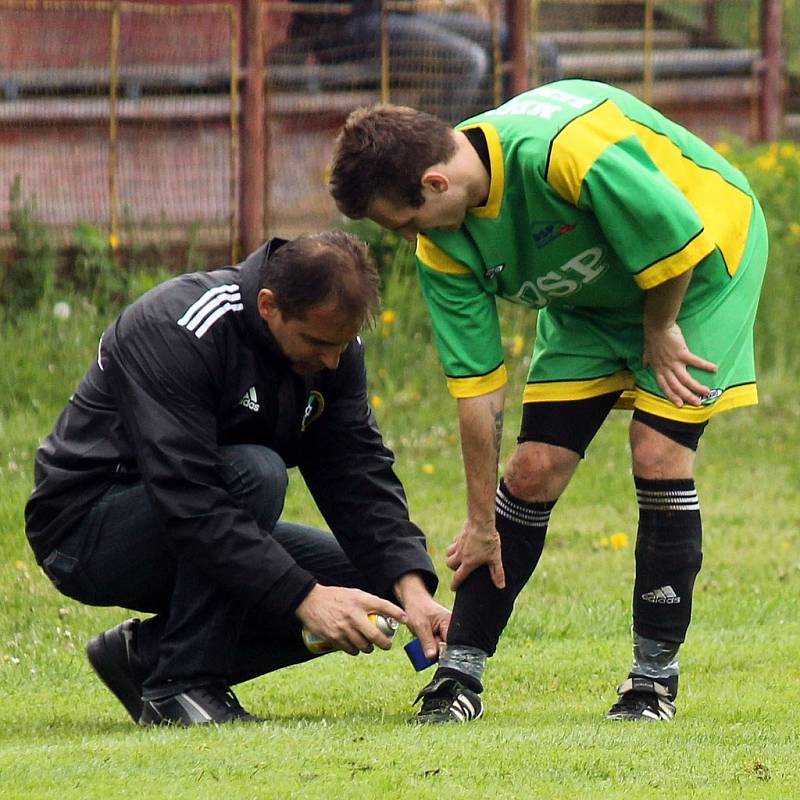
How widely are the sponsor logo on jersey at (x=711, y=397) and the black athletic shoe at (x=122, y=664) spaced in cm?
175

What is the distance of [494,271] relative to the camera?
489 cm

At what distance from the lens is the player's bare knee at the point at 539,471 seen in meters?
5.16

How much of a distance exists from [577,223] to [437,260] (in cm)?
39

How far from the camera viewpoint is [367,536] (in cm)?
531

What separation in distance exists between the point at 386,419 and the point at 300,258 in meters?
5.85

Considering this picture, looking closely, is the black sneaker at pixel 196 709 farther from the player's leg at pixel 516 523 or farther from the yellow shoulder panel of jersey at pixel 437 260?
the yellow shoulder panel of jersey at pixel 437 260

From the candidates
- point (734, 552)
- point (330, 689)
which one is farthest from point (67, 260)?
point (330, 689)

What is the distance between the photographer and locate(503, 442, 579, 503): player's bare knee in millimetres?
5160

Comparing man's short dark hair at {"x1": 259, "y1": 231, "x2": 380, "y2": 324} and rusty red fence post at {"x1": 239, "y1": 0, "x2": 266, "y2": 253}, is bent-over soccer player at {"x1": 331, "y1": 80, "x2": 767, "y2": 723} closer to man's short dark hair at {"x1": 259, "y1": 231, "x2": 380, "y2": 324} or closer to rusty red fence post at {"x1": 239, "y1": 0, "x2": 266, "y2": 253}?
man's short dark hair at {"x1": 259, "y1": 231, "x2": 380, "y2": 324}

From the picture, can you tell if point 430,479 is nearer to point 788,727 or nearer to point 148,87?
point 148,87

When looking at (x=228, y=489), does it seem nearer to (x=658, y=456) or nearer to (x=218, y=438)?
(x=218, y=438)

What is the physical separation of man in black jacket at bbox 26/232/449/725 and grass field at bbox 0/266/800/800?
26 cm

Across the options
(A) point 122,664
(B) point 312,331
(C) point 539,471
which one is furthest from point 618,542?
(B) point 312,331

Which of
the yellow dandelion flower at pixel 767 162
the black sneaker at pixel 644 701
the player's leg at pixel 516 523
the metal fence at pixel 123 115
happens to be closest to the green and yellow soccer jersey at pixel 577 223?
the player's leg at pixel 516 523
